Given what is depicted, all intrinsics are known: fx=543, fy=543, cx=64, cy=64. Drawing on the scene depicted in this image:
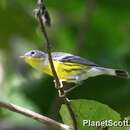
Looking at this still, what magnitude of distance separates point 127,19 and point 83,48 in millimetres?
466

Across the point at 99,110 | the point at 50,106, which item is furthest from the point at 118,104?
the point at 99,110

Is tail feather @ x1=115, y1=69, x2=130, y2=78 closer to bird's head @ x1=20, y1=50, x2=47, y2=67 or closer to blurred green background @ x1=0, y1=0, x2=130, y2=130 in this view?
bird's head @ x1=20, y1=50, x2=47, y2=67

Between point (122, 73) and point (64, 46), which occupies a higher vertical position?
point (122, 73)

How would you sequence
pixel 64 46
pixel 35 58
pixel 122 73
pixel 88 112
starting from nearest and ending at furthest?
pixel 88 112 → pixel 122 73 → pixel 35 58 → pixel 64 46

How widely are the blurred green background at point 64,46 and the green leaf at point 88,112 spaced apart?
3.00ft

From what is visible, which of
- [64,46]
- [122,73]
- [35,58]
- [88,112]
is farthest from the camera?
[64,46]

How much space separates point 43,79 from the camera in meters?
3.17

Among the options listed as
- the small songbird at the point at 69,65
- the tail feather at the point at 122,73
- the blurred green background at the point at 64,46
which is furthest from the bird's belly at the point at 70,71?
the blurred green background at the point at 64,46

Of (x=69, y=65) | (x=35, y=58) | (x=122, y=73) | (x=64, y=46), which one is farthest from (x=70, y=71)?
(x=64, y=46)

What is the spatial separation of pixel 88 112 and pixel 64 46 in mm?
1987

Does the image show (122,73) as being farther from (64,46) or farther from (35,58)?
(64,46)

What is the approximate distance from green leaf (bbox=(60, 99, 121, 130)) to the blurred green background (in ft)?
3.00

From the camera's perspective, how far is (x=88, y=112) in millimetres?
1837

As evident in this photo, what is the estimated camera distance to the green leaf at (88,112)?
1.78 meters
